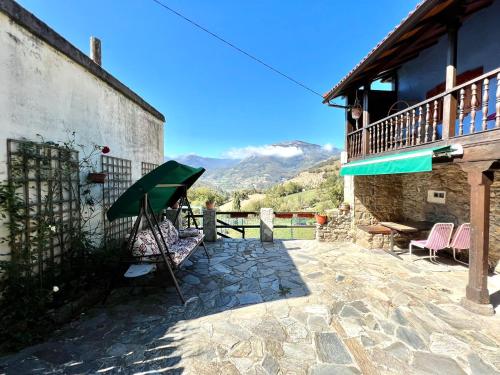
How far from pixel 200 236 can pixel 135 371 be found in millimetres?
3868

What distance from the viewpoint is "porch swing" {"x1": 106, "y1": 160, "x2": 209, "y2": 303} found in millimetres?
3963

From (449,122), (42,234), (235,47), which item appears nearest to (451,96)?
(449,122)

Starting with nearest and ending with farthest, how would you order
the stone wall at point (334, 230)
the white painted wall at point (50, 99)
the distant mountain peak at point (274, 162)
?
the white painted wall at point (50, 99) → the stone wall at point (334, 230) → the distant mountain peak at point (274, 162)

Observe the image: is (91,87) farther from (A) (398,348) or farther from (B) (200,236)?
(A) (398,348)

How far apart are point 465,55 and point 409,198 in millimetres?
4310

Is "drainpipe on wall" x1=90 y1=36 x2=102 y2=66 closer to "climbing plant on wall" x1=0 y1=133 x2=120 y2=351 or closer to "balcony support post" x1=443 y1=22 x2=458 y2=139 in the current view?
"climbing plant on wall" x1=0 y1=133 x2=120 y2=351

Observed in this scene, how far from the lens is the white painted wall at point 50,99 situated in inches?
126

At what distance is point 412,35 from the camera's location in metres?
5.75

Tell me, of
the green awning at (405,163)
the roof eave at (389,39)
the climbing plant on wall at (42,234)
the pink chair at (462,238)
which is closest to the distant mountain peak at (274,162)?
the roof eave at (389,39)

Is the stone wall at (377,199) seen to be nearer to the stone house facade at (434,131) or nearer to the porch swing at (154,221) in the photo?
the stone house facade at (434,131)

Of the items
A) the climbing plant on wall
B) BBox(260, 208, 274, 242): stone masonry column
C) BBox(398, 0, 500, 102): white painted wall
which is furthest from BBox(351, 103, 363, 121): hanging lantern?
the climbing plant on wall

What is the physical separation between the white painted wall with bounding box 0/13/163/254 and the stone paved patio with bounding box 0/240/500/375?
2.58 metres

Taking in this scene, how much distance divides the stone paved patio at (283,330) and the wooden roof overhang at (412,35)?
5.09m

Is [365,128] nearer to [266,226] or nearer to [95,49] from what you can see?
[266,226]
